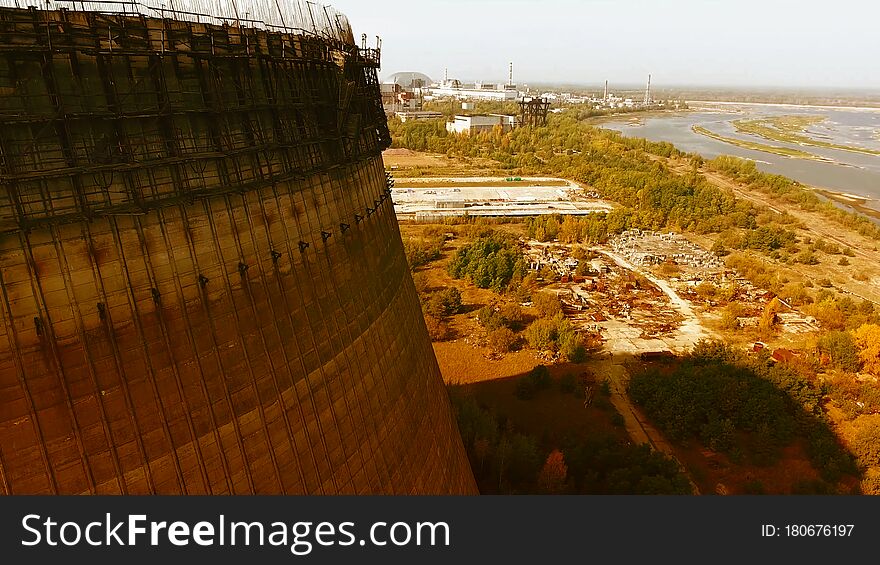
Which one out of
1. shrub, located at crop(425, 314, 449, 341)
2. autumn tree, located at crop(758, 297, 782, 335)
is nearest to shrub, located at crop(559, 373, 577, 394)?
shrub, located at crop(425, 314, 449, 341)

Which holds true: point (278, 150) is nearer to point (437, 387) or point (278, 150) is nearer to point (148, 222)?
point (148, 222)

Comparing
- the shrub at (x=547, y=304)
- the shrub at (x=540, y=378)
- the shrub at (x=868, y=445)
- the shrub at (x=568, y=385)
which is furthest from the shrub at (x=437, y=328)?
the shrub at (x=868, y=445)

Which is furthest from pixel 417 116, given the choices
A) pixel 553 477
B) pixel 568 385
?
pixel 553 477

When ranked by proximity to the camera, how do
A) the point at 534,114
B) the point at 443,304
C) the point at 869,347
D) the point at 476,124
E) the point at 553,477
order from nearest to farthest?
1. the point at 553,477
2. the point at 869,347
3. the point at 443,304
4. the point at 476,124
5. the point at 534,114

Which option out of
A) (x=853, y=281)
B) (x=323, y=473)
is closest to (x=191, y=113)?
(x=323, y=473)

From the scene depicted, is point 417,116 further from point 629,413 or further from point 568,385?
point 629,413

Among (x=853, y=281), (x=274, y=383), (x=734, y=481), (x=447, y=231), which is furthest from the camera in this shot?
(x=447, y=231)

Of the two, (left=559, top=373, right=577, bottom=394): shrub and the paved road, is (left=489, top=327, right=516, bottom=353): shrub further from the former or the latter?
the paved road
